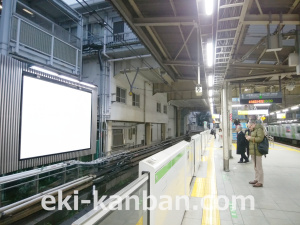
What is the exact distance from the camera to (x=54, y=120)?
493 cm

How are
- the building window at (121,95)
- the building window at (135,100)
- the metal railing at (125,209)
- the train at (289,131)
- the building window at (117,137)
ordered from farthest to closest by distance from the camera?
the train at (289,131) → the building window at (135,100) → the building window at (117,137) → the building window at (121,95) → the metal railing at (125,209)

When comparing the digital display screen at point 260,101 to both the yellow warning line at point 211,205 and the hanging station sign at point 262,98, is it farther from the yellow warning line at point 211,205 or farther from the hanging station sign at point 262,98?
the yellow warning line at point 211,205

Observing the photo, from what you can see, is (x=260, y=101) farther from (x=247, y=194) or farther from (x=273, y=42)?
(x=247, y=194)

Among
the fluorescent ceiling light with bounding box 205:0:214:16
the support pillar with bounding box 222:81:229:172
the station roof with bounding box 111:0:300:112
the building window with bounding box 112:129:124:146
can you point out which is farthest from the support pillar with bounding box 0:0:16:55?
the support pillar with bounding box 222:81:229:172

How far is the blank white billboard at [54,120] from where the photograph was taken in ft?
14.0

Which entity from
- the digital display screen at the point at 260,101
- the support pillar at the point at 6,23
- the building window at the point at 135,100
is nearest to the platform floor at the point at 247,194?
the digital display screen at the point at 260,101

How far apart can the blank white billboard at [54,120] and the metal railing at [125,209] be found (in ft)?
12.2

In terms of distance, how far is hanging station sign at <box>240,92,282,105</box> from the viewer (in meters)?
7.06

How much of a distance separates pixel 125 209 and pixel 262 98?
7436 mm

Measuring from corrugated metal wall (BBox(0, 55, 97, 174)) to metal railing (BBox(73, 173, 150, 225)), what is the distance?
3.51 meters

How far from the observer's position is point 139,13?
12.4 feet

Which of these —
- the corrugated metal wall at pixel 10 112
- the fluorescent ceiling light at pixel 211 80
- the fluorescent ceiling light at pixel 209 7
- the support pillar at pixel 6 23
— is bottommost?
the corrugated metal wall at pixel 10 112

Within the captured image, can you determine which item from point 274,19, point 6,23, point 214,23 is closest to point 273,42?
point 274,19

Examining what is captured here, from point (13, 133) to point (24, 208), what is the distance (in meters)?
1.54
